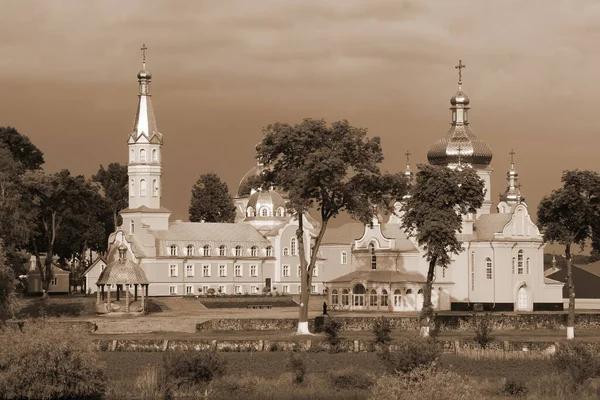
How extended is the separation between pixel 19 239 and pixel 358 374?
3060cm

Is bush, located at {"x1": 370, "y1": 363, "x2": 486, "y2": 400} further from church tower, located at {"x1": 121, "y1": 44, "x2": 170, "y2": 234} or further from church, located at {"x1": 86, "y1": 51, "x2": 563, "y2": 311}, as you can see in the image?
church tower, located at {"x1": 121, "y1": 44, "x2": 170, "y2": 234}

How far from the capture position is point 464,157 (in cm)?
9856

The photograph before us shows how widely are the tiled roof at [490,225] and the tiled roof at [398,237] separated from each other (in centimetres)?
481

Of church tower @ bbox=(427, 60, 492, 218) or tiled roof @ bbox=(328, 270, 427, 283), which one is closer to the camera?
tiled roof @ bbox=(328, 270, 427, 283)

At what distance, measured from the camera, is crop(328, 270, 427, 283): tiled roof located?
299ft

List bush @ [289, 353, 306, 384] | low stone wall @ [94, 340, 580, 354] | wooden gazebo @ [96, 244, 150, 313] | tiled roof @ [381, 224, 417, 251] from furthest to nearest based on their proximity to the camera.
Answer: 1. tiled roof @ [381, 224, 417, 251]
2. wooden gazebo @ [96, 244, 150, 313]
3. low stone wall @ [94, 340, 580, 354]
4. bush @ [289, 353, 306, 384]

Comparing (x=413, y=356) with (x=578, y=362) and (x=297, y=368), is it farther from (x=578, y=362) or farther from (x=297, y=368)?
(x=578, y=362)

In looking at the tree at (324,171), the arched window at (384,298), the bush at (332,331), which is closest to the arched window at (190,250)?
the arched window at (384,298)

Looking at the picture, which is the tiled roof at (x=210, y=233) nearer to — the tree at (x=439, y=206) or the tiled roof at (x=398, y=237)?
the tiled roof at (x=398, y=237)

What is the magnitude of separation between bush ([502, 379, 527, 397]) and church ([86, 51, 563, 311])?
37.0m

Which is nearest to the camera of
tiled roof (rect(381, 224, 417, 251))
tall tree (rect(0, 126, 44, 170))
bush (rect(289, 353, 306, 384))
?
bush (rect(289, 353, 306, 384))

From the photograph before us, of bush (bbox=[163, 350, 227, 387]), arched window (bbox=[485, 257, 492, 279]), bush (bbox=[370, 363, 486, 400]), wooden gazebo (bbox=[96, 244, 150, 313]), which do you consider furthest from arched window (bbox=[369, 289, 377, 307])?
bush (bbox=[370, 363, 486, 400])

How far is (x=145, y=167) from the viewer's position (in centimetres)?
10456

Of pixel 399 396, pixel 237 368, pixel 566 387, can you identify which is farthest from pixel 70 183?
pixel 399 396
